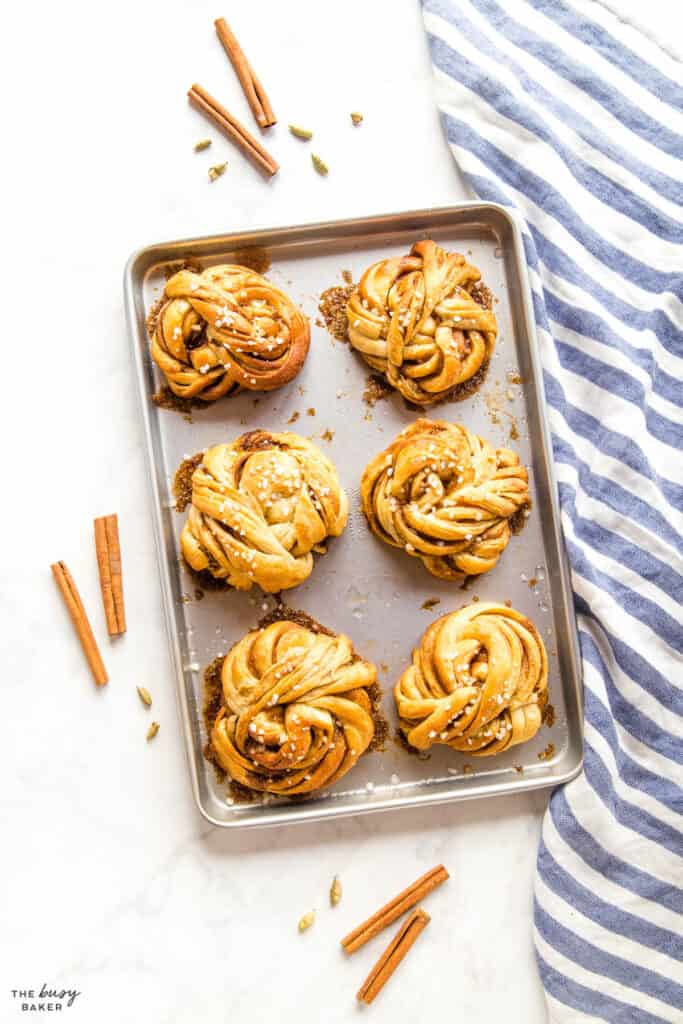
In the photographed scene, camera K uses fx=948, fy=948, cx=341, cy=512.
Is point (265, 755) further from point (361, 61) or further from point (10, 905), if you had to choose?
point (361, 61)

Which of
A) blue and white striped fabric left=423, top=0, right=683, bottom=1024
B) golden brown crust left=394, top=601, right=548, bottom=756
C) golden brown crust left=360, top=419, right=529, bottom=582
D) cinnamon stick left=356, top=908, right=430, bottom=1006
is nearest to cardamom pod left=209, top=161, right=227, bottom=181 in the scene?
blue and white striped fabric left=423, top=0, right=683, bottom=1024

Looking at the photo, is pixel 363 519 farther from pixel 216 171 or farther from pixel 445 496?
pixel 216 171

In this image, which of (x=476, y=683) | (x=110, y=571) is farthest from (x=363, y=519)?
(x=110, y=571)

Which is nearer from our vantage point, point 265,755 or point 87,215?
point 265,755

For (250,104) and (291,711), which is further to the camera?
(250,104)

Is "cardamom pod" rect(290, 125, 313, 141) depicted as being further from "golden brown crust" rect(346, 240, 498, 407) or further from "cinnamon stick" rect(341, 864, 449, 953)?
"cinnamon stick" rect(341, 864, 449, 953)

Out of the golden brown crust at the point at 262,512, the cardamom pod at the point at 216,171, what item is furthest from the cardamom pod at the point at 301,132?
the golden brown crust at the point at 262,512

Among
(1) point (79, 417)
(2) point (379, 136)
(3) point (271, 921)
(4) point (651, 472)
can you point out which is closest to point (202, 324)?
(1) point (79, 417)
